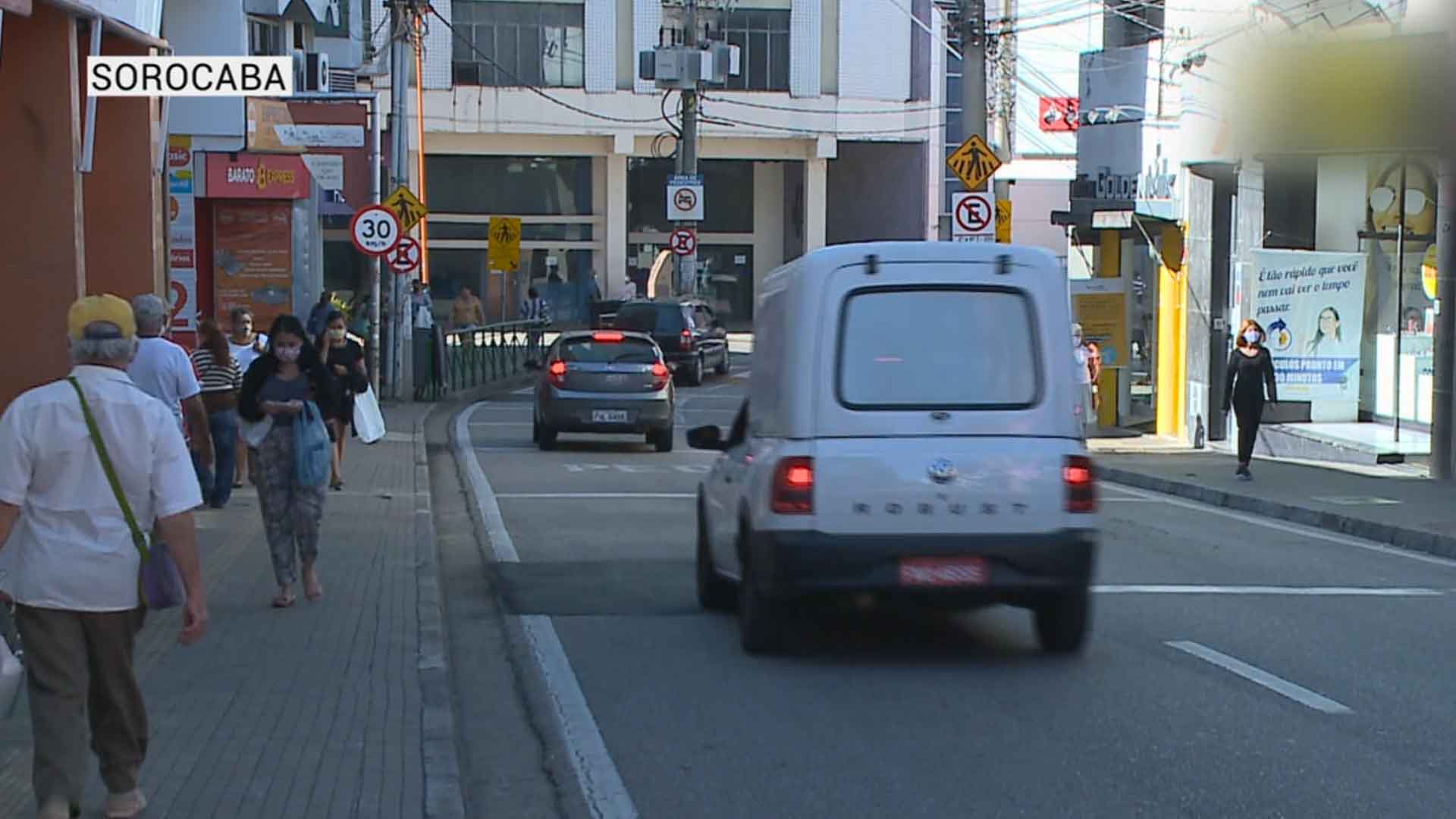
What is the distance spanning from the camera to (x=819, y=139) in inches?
2309

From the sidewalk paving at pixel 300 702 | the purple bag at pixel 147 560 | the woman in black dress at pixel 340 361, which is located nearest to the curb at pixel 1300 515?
the sidewalk paving at pixel 300 702

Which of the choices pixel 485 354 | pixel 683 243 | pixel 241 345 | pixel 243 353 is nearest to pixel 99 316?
pixel 243 353

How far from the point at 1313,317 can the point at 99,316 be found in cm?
2092

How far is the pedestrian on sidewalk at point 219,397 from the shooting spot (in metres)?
16.9

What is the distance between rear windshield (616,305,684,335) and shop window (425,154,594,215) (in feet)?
77.2

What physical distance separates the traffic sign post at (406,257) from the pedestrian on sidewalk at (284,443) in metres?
17.1

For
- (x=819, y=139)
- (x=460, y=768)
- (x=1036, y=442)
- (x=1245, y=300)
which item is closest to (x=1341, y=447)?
(x=1245, y=300)

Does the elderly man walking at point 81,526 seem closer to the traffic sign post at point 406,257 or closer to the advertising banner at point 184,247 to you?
the advertising banner at point 184,247

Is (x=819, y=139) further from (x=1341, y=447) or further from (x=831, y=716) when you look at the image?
(x=831, y=716)

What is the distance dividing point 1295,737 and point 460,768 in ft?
12.1

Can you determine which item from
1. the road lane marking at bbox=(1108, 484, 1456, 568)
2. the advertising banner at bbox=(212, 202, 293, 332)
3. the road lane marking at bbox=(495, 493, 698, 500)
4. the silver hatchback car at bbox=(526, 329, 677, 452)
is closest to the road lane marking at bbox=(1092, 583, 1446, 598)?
the road lane marking at bbox=(1108, 484, 1456, 568)

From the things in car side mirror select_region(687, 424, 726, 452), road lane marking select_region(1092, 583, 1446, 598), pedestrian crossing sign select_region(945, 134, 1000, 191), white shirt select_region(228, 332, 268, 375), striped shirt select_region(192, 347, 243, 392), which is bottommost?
road lane marking select_region(1092, 583, 1446, 598)

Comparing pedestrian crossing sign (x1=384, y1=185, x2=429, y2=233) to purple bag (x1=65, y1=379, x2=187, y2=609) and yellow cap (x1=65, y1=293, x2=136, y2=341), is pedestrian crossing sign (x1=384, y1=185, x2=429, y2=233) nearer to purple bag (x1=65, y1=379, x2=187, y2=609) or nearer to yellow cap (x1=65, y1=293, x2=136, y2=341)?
yellow cap (x1=65, y1=293, x2=136, y2=341)

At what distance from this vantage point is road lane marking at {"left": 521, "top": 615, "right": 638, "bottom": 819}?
7379 millimetres
